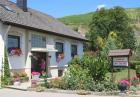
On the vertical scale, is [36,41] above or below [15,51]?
above

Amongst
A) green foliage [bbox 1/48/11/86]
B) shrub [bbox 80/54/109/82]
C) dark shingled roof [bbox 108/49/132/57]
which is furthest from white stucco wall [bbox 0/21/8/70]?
dark shingled roof [bbox 108/49/132/57]

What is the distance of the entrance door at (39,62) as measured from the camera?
1116 inches

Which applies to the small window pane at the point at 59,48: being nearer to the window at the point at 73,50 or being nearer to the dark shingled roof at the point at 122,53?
the window at the point at 73,50

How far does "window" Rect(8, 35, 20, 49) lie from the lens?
2410 centimetres

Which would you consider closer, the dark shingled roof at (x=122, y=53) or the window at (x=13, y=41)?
the dark shingled roof at (x=122, y=53)

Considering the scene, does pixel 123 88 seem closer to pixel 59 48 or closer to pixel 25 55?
pixel 25 55

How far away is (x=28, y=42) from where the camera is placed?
26.2m

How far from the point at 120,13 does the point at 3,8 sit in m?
33.6

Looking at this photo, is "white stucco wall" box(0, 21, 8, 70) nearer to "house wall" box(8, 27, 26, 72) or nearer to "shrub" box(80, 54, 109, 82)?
"house wall" box(8, 27, 26, 72)

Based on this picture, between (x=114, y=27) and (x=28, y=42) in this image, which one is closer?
(x=28, y=42)

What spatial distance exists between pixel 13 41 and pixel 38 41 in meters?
3.93

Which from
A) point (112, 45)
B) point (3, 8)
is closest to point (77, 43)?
point (112, 45)

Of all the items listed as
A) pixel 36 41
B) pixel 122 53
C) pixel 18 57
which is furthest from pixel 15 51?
pixel 122 53

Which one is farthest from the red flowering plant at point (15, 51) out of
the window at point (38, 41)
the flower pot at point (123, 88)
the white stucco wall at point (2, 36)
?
the flower pot at point (123, 88)
